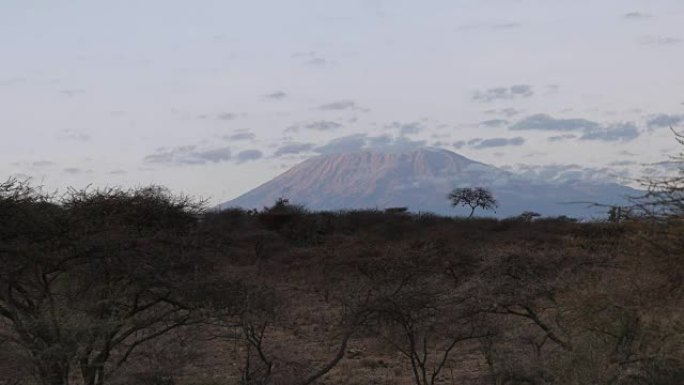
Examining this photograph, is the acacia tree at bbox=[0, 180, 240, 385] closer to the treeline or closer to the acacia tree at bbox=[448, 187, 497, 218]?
the treeline

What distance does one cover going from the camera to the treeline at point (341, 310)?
1307cm

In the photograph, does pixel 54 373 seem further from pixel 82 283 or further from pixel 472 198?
pixel 472 198

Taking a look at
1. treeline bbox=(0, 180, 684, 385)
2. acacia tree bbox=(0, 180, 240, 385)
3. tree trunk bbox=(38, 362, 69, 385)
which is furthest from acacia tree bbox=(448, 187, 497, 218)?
tree trunk bbox=(38, 362, 69, 385)

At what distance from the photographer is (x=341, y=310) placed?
1850 centimetres

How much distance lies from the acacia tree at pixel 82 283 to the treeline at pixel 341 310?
1.3 inches

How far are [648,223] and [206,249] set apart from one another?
9.03 meters

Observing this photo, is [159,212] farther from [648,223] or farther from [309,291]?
[648,223]

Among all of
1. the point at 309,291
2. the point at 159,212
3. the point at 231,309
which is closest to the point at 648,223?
the point at 231,309

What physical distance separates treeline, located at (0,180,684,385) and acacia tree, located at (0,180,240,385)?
0.03m

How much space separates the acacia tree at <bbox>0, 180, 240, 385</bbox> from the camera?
13.4 m

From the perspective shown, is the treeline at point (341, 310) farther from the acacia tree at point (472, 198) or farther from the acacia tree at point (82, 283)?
the acacia tree at point (472, 198)

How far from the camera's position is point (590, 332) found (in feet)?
47.3

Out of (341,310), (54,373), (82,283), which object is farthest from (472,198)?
(54,373)

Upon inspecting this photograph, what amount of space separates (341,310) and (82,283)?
5.59 m
